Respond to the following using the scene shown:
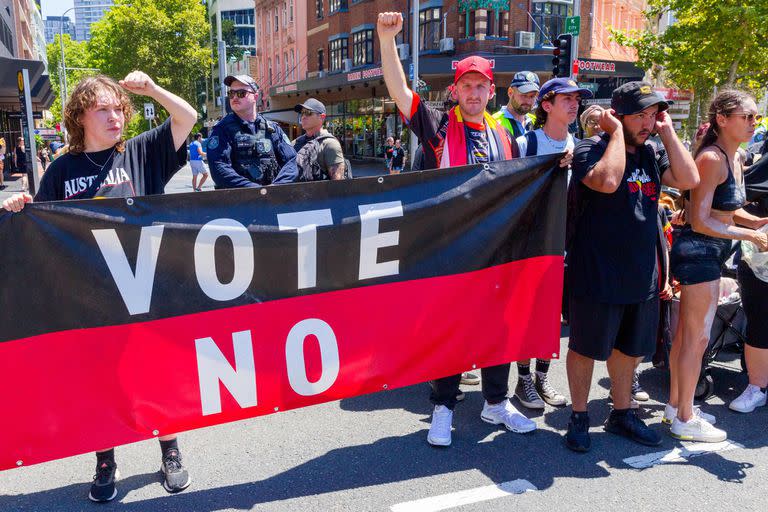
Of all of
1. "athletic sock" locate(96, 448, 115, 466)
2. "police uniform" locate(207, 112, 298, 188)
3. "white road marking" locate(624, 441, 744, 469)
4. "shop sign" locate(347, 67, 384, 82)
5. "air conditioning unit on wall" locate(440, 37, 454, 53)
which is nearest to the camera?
"athletic sock" locate(96, 448, 115, 466)

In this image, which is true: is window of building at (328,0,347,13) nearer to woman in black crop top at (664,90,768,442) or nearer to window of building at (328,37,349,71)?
window of building at (328,37,349,71)

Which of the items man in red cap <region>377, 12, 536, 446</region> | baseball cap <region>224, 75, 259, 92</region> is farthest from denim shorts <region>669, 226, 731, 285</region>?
baseball cap <region>224, 75, 259, 92</region>

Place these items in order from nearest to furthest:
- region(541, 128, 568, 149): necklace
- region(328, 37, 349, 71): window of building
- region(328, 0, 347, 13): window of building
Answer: region(541, 128, 568, 149): necklace < region(328, 0, 347, 13): window of building < region(328, 37, 349, 71): window of building

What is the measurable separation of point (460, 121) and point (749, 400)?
9.08 ft

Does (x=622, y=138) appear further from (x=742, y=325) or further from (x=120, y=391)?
(x=120, y=391)

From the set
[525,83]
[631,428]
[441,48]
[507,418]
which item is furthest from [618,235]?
[441,48]

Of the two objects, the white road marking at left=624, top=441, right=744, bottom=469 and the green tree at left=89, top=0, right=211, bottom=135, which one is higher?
the green tree at left=89, top=0, right=211, bottom=135

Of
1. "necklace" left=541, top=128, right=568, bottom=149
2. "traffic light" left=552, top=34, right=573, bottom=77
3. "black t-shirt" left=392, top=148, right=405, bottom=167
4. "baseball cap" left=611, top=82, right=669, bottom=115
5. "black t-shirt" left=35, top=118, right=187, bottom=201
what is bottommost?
"black t-shirt" left=392, top=148, right=405, bottom=167

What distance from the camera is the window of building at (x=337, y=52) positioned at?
40.4 metres

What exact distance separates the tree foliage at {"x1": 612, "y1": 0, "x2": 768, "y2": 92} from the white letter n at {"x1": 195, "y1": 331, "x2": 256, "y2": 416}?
Result: 1742 centimetres

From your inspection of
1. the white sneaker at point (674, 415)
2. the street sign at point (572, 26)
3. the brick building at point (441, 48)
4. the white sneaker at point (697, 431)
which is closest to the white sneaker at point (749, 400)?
the white sneaker at point (674, 415)

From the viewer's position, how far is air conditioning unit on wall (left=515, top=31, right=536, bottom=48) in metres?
29.3

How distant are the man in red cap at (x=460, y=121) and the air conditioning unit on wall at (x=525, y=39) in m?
27.1

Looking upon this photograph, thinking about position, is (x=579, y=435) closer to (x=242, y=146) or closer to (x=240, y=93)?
(x=242, y=146)
